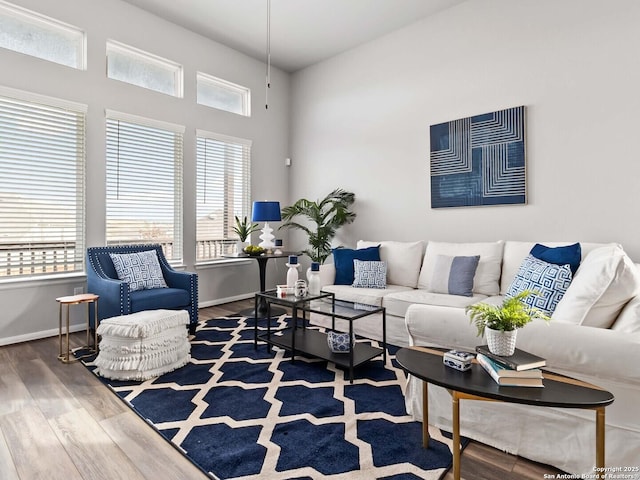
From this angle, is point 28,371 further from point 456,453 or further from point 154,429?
point 456,453

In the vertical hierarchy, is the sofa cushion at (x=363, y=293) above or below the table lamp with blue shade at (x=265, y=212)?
below

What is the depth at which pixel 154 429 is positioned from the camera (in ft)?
6.49

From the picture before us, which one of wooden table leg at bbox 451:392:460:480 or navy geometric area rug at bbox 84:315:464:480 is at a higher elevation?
wooden table leg at bbox 451:392:460:480

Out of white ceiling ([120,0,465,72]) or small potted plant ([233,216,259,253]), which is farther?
small potted plant ([233,216,259,253])

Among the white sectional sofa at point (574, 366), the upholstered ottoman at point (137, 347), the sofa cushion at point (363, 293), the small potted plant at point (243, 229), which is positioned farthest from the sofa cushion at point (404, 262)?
the upholstered ottoman at point (137, 347)

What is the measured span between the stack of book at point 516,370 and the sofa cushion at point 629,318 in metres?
0.59

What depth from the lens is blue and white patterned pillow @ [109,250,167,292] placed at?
3.56 meters

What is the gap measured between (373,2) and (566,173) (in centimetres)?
262

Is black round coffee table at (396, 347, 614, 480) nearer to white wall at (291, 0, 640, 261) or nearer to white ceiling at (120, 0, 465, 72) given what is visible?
white wall at (291, 0, 640, 261)

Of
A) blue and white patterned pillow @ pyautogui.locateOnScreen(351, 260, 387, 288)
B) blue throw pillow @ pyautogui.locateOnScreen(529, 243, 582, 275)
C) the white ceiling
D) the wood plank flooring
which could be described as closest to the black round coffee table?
the wood plank flooring

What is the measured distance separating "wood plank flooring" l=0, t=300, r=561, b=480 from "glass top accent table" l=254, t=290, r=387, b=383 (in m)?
1.02

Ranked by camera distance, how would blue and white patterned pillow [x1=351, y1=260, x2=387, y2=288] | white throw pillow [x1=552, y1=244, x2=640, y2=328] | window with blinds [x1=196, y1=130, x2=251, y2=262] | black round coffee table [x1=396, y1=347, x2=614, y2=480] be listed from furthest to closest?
window with blinds [x1=196, y1=130, x2=251, y2=262] → blue and white patterned pillow [x1=351, y1=260, x2=387, y2=288] → white throw pillow [x1=552, y1=244, x2=640, y2=328] → black round coffee table [x1=396, y1=347, x2=614, y2=480]

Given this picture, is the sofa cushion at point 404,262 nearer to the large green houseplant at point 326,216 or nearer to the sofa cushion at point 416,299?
the sofa cushion at point 416,299

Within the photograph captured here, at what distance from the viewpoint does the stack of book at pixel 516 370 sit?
137 centimetres
